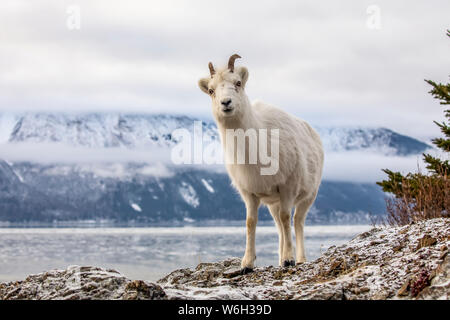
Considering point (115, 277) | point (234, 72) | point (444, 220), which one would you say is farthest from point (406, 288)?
point (234, 72)

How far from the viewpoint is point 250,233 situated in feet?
37.2

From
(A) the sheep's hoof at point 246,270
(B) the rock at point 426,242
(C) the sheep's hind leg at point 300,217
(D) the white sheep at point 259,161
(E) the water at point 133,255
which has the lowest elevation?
(E) the water at point 133,255

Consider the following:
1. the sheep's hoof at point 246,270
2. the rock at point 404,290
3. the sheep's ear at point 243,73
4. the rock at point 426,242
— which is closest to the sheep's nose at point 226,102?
the sheep's ear at point 243,73

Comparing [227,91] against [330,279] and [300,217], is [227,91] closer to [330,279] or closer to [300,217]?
[330,279]

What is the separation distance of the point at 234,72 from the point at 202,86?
0.68m

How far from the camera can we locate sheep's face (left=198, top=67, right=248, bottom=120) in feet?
33.2

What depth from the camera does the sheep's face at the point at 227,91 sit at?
10.1 m

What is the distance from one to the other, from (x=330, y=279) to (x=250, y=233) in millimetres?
2486

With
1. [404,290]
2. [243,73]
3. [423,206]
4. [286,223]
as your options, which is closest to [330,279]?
[404,290]

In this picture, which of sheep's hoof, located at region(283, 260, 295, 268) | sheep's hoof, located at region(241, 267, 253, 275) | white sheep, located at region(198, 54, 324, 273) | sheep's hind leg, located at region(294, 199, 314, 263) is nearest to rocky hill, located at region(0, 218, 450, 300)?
sheep's hoof, located at region(241, 267, 253, 275)

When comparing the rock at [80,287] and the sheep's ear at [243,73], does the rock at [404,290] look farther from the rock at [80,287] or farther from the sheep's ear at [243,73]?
the sheep's ear at [243,73]
